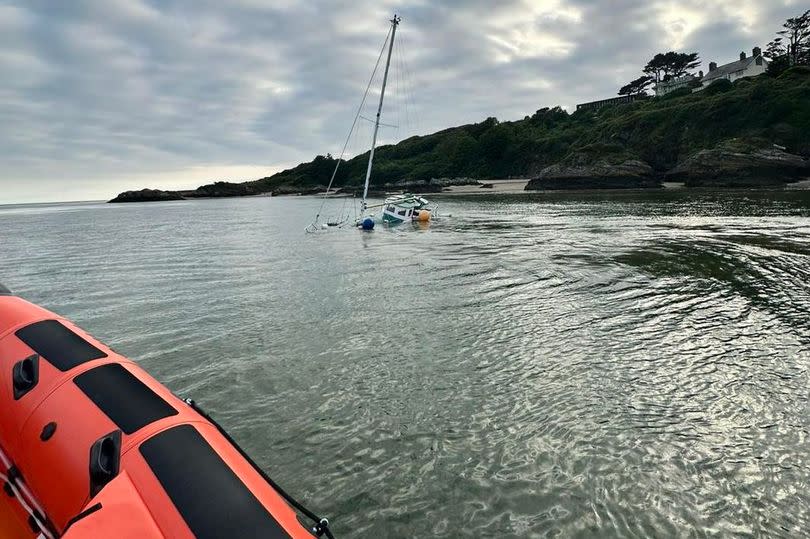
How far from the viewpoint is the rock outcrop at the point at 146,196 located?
482ft

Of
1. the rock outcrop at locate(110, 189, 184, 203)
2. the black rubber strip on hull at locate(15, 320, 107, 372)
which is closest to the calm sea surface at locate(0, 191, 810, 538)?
the black rubber strip on hull at locate(15, 320, 107, 372)

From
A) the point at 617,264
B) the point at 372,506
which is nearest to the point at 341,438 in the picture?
the point at 372,506

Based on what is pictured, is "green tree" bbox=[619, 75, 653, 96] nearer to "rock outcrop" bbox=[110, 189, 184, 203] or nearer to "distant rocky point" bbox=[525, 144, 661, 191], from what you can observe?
"distant rocky point" bbox=[525, 144, 661, 191]

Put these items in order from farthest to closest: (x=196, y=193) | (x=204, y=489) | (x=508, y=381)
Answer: (x=196, y=193) → (x=508, y=381) → (x=204, y=489)

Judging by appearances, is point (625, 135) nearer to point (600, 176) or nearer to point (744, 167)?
point (600, 176)

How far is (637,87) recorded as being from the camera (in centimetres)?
11900

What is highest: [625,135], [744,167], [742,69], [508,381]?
[742,69]

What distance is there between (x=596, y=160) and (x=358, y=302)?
70.5m

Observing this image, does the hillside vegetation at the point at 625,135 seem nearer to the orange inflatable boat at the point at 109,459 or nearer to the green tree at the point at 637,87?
the green tree at the point at 637,87

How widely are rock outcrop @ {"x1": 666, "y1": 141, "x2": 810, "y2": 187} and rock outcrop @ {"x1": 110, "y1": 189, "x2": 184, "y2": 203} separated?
158710mm

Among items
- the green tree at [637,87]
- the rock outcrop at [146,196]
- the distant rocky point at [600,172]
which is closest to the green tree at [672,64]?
the green tree at [637,87]

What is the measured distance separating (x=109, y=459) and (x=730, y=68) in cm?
12884

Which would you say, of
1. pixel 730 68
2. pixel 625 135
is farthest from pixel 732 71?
pixel 625 135

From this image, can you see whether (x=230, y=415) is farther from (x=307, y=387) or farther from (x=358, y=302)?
(x=358, y=302)
